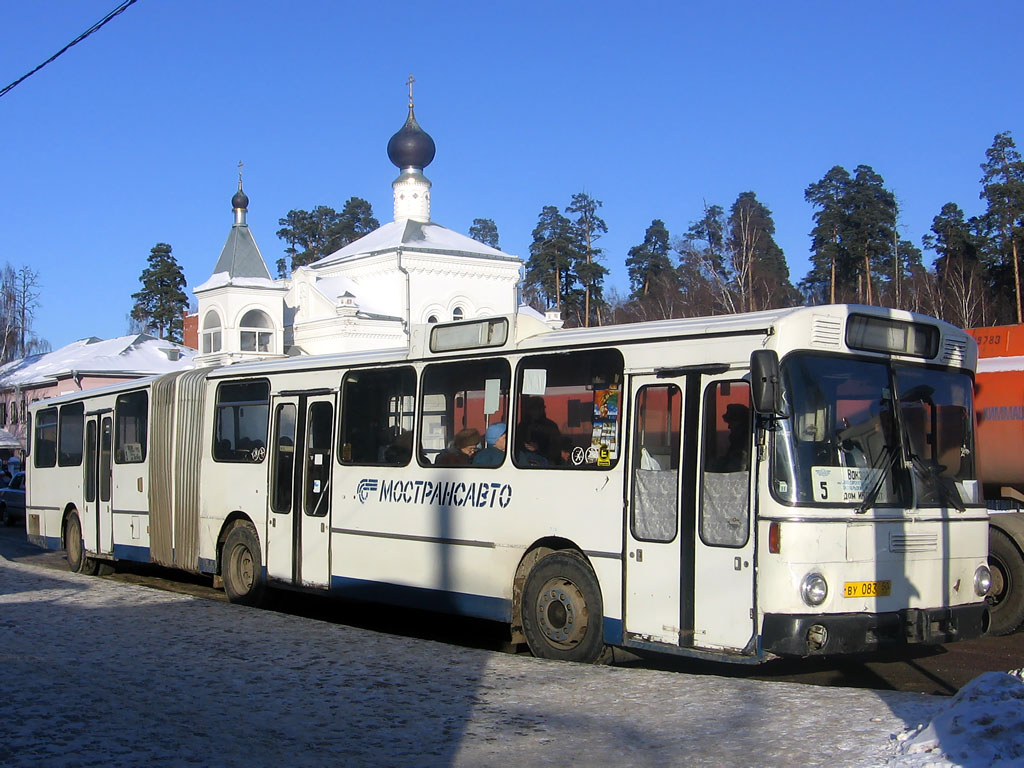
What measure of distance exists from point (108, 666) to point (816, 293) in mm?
69399

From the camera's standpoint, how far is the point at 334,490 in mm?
13070

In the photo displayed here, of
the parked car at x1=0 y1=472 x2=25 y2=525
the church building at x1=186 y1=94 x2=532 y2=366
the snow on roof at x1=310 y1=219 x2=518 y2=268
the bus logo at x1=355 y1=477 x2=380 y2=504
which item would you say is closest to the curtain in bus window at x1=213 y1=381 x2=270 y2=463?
the bus logo at x1=355 y1=477 x2=380 y2=504

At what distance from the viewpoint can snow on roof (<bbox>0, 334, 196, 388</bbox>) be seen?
65.8 meters

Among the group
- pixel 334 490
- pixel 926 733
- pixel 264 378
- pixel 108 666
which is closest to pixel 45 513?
pixel 264 378

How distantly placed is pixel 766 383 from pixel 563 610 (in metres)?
3.18

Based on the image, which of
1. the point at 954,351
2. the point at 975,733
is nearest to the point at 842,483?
the point at 954,351

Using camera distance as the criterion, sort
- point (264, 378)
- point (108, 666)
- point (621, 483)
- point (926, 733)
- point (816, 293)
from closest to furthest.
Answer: point (926, 733), point (108, 666), point (621, 483), point (264, 378), point (816, 293)

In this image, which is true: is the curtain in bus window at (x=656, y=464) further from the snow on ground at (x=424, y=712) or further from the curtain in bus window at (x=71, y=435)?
the curtain in bus window at (x=71, y=435)

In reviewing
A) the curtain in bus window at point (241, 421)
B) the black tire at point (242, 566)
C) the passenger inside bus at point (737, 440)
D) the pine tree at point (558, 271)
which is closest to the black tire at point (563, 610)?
the passenger inside bus at point (737, 440)

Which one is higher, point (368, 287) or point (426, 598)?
point (368, 287)

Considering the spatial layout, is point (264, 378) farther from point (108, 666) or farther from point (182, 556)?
point (108, 666)

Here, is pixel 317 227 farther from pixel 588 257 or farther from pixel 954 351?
pixel 954 351

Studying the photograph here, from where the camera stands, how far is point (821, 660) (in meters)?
10.5

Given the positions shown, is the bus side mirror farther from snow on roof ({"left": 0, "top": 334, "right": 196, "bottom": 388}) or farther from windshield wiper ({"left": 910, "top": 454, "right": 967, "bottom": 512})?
snow on roof ({"left": 0, "top": 334, "right": 196, "bottom": 388})
